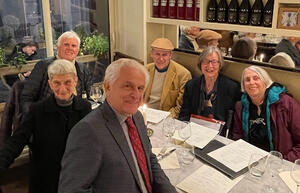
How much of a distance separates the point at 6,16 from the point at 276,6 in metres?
2.56

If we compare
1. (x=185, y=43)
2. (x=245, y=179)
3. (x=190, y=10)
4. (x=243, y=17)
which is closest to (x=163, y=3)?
(x=190, y=10)

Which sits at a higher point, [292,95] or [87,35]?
[87,35]

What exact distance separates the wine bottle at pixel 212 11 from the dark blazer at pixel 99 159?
1.75 m

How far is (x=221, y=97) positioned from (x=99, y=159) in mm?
1635

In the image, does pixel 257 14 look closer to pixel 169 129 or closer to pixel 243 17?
pixel 243 17

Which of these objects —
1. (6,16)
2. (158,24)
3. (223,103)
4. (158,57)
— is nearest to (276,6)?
(223,103)

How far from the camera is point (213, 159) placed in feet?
5.99

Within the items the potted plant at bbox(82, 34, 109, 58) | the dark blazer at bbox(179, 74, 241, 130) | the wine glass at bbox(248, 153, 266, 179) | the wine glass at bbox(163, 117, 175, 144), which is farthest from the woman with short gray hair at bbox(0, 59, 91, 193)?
the potted plant at bbox(82, 34, 109, 58)

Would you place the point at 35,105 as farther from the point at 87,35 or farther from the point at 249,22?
the point at 87,35

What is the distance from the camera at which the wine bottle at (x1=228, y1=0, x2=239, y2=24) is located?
8.72ft

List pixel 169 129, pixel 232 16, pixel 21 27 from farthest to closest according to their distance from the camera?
pixel 21 27, pixel 232 16, pixel 169 129

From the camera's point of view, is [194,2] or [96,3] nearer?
[194,2]

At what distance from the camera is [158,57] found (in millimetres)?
3131

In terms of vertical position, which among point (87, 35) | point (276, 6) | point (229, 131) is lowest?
point (229, 131)
